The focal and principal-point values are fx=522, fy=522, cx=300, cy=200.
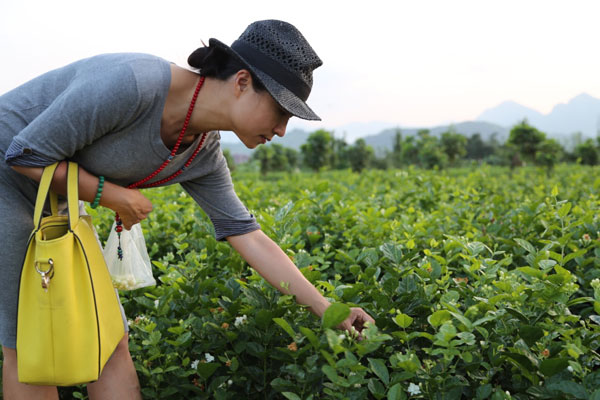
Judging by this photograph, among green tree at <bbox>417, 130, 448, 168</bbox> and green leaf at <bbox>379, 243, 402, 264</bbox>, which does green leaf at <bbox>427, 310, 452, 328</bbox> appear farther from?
Result: green tree at <bbox>417, 130, 448, 168</bbox>

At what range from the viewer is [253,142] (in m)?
1.73

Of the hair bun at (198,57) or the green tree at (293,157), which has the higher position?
the hair bun at (198,57)

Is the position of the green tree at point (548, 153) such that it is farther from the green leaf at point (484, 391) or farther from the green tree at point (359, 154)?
the green leaf at point (484, 391)

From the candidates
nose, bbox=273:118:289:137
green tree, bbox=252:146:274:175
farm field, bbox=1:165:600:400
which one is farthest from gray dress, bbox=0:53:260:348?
green tree, bbox=252:146:274:175

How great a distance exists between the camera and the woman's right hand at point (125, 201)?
174cm

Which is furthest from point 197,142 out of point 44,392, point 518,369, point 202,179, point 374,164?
point 374,164

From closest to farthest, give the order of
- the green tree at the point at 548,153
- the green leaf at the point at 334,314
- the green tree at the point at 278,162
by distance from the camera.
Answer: the green leaf at the point at 334,314 < the green tree at the point at 548,153 < the green tree at the point at 278,162

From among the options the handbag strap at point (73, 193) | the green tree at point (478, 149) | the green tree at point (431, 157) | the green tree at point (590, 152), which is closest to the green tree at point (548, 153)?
the green tree at point (431, 157)

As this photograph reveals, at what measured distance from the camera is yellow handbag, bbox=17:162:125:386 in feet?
5.20

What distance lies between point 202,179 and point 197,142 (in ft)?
0.67

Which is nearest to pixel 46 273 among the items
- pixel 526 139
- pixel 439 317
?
pixel 439 317

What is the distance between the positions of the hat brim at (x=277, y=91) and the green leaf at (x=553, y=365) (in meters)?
1.01

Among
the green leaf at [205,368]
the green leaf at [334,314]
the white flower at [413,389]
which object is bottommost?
the green leaf at [205,368]

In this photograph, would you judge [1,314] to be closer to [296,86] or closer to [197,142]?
[197,142]
